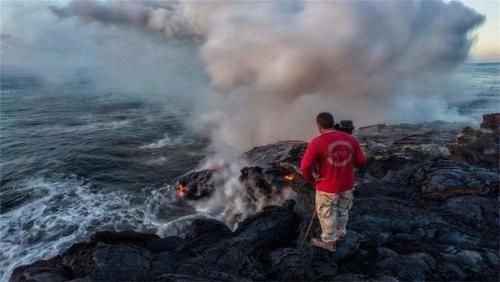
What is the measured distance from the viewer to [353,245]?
726cm

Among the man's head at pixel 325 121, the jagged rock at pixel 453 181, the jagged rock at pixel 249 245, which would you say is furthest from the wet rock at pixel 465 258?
the man's head at pixel 325 121

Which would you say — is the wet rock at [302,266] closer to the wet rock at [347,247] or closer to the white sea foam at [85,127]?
the wet rock at [347,247]

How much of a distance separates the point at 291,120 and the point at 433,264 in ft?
74.8

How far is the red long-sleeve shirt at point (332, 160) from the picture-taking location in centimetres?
596

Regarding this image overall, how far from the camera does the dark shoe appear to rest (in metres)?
6.89

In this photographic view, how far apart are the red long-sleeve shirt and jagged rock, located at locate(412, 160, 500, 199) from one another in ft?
18.3

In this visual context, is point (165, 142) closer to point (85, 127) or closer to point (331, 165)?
point (85, 127)

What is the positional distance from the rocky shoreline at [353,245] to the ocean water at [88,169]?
6860 millimetres

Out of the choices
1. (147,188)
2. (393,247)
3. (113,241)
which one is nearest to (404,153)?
(393,247)

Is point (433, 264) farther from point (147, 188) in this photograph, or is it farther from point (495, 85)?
point (495, 85)

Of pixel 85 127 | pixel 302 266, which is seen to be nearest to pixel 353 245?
pixel 302 266

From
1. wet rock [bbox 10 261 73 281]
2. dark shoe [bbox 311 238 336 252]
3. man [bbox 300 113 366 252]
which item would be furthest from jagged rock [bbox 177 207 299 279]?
wet rock [bbox 10 261 73 281]

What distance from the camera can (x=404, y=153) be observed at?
52.7 ft

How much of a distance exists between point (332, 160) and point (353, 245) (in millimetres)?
2266
